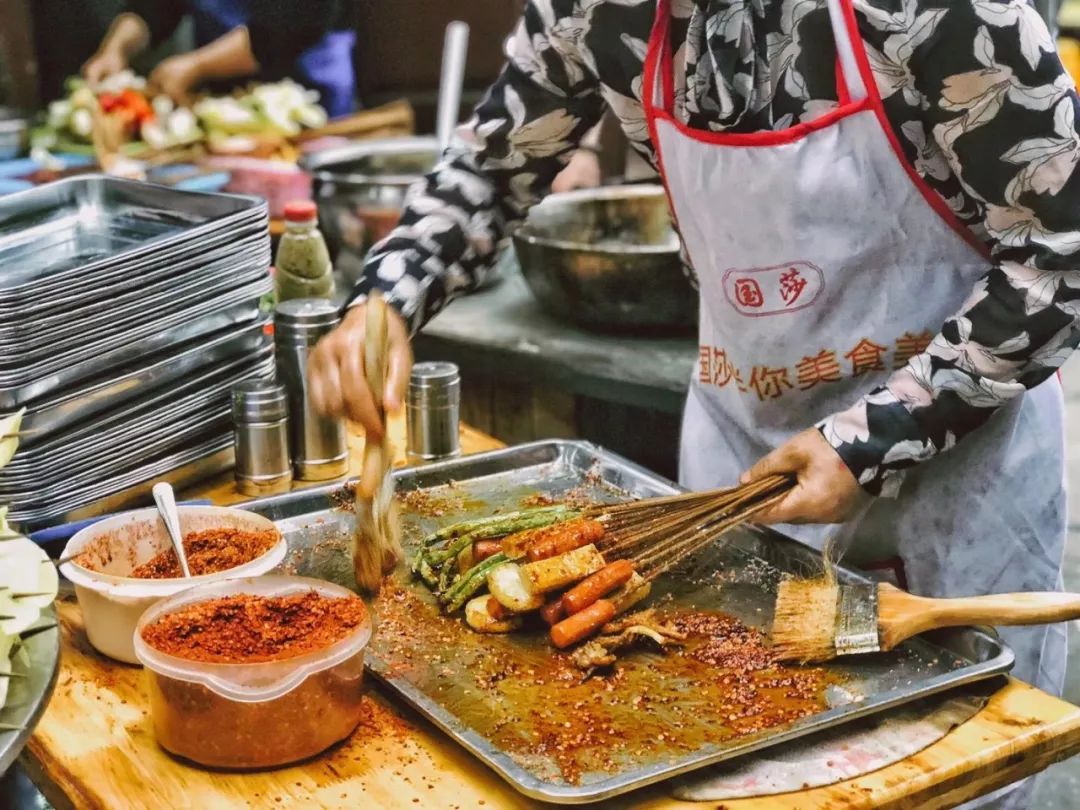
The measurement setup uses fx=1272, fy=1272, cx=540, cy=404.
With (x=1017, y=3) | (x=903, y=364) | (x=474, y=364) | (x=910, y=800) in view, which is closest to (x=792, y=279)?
(x=903, y=364)

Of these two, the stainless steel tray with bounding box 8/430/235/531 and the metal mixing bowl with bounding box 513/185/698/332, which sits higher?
the metal mixing bowl with bounding box 513/185/698/332

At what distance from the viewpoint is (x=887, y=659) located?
179 centimetres

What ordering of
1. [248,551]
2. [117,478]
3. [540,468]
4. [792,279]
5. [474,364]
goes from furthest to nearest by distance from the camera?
[474,364], [540,468], [117,478], [792,279], [248,551]

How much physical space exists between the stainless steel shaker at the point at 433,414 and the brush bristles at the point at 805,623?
947 millimetres

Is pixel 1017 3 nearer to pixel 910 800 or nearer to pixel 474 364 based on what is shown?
pixel 910 800

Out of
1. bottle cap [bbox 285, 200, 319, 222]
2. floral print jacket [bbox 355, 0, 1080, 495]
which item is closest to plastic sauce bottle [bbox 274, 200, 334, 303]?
bottle cap [bbox 285, 200, 319, 222]

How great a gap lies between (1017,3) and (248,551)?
137 centimetres

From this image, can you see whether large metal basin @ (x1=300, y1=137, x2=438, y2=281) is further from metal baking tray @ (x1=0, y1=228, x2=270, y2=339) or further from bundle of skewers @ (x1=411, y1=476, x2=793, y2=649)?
bundle of skewers @ (x1=411, y1=476, x2=793, y2=649)

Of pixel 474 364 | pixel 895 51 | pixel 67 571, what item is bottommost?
pixel 474 364

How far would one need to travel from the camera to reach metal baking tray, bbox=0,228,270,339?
6.89ft

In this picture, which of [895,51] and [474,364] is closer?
[895,51]

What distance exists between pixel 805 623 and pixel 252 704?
770 mm

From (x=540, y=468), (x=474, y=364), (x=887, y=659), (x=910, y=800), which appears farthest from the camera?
(x=474, y=364)

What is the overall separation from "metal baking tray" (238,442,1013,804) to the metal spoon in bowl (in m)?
0.24
